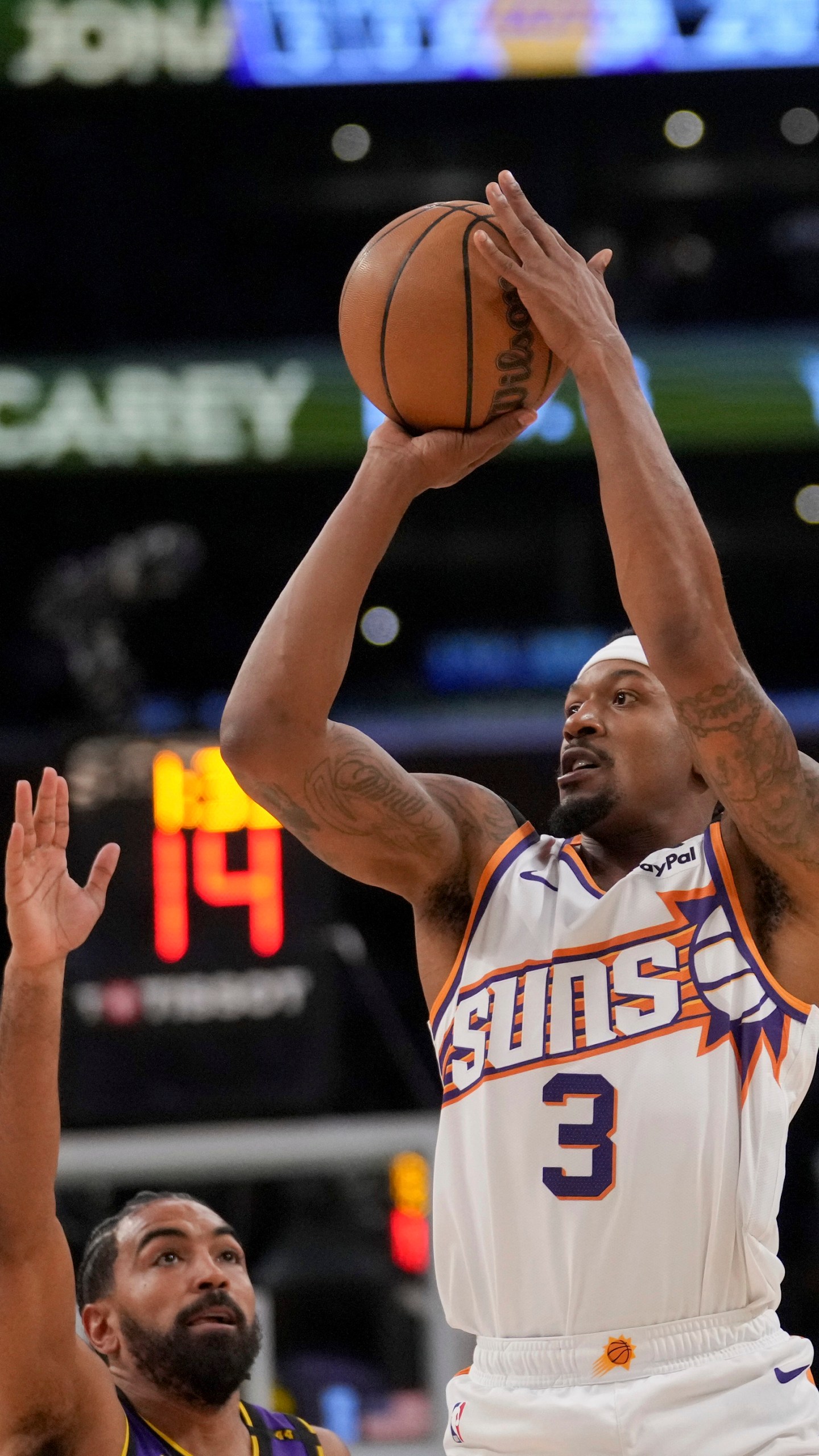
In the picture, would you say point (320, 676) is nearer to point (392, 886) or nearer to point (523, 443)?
point (392, 886)

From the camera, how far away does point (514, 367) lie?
2.98 metres

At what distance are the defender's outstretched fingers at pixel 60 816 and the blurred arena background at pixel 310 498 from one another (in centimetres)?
272

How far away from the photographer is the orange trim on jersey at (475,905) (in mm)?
3025

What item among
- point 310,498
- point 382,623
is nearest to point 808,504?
point 382,623

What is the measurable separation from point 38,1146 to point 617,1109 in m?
1.08

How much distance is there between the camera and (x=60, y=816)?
11.1 ft

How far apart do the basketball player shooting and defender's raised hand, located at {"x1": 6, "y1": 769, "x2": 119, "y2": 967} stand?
20.4 inches

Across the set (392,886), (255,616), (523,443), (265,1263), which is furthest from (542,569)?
(392,886)

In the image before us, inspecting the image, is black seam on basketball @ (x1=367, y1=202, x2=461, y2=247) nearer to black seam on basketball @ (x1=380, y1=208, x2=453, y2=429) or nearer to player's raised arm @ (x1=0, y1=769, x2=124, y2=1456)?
black seam on basketball @ (x1=380, y1=208, x2=453, y2=429)

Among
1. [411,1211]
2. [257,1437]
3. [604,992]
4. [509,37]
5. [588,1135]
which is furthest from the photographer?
[509,37]

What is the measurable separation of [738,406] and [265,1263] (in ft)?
18.1

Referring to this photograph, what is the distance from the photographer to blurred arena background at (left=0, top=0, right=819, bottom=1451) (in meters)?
6.17

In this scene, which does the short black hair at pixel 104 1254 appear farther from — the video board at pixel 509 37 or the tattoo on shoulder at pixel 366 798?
the video board at pixel 509 37

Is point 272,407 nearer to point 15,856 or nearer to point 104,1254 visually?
point 104,1254
